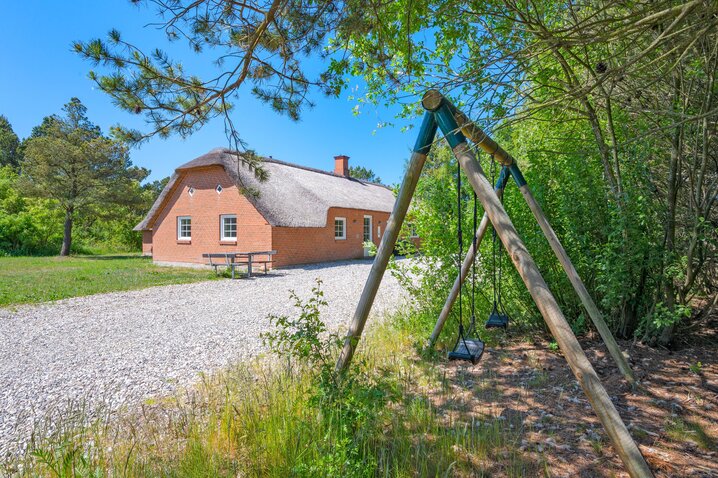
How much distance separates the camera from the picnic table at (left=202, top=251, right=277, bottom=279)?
41.6 ft

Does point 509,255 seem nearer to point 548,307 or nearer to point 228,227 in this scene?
point 548,307

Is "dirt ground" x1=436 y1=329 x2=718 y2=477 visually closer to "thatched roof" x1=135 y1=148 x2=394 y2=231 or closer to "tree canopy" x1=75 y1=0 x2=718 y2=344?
"tree canopy" x1=75 y1=0 x2=718 y2=344

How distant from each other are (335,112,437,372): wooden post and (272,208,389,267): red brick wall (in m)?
10.4

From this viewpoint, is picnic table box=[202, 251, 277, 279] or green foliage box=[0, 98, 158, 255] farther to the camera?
green foliage box=[0, 98, 158, 255]

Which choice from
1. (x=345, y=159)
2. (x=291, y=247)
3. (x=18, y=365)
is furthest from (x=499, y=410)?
(x=345, y=159)

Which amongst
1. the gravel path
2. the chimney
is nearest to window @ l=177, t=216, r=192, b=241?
the gravel path

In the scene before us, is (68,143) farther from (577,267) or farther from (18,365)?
(577,267)

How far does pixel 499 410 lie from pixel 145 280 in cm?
1143

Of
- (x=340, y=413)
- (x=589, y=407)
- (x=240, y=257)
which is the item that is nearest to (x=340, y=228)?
(x=240, y=257)

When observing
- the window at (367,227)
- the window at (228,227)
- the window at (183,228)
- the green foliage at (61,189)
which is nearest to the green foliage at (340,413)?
the window at (228,227)

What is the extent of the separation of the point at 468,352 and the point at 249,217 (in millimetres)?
13546

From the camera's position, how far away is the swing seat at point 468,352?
2797mm

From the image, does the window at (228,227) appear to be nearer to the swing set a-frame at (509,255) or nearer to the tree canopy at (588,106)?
the tree canopy at (588,106)

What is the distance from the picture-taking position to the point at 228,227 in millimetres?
16078
